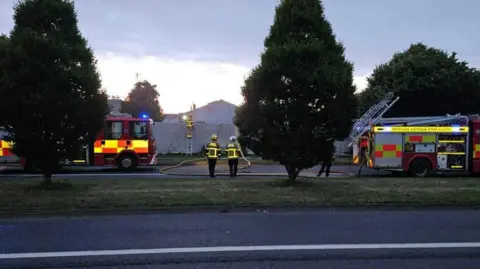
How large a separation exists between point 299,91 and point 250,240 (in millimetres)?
5121

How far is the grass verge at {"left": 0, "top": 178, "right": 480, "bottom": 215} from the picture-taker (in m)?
8.47

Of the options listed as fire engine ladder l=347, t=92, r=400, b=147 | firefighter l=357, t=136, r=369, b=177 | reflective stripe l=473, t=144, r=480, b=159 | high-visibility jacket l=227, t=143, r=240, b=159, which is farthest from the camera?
fire engine ladder l=347, t=92, r=400, b=147

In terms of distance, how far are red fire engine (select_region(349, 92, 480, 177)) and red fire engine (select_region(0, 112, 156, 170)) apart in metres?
9.54

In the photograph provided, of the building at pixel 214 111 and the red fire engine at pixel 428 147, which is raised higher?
the building at pixel 214 111

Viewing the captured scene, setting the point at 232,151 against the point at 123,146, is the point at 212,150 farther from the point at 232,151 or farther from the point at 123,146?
the point at 123,146

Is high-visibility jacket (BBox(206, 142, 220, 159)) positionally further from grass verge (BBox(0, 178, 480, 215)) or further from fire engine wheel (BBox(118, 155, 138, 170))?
fire engine wheel (BBox(118, 155, 138, 170))

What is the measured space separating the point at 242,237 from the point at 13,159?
1540 centimetres

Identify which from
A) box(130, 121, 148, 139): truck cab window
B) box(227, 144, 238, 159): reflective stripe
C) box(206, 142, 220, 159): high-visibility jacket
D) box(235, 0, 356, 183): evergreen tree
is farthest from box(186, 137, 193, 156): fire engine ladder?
box(235, 0, 356, 183): evergreen tree

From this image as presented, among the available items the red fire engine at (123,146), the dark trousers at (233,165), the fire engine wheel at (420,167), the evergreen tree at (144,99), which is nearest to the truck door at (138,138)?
the red fire engine at (123,146)

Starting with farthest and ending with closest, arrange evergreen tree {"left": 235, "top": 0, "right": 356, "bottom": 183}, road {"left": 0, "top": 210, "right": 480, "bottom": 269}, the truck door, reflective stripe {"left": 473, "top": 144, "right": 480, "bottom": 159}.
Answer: the truck door
reflective stripe {"left": 473, "top": 144, "right": 480, "bottom": 159}
evergreen tree {"left": 235, "top": 0, "right": 356, "bottom": 183}
road {"left": 0, "top": 210, "right": 480, "bottom": 269}

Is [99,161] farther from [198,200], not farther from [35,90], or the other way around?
[198,200]

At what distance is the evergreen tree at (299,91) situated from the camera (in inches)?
404

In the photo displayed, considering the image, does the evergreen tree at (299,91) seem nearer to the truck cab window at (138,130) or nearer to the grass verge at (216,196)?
the grass verge at (216,196)

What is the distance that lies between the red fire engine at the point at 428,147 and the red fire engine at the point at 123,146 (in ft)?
31.3
